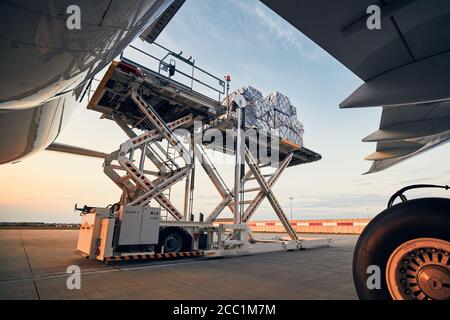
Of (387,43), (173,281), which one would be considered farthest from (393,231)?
(173,281)

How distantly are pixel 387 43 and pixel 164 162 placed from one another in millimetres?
10078

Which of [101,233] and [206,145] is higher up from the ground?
[206,145]

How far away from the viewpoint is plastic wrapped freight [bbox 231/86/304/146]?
1309 centimetres

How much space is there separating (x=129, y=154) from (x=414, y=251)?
9.01 m

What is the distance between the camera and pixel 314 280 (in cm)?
596

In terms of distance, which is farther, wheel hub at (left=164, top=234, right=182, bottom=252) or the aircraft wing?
wheel hub at (left=164, top=234, right=182, bottom=252)

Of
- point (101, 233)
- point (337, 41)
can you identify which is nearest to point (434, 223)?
point (337, 41)

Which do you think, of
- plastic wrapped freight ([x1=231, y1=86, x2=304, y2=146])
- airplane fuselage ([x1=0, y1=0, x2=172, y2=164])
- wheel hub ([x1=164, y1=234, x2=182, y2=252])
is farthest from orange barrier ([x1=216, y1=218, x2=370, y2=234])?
airplane fuselage ([x1=0, y1=0, x2=172, y2=164])

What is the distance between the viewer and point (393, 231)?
2.56m

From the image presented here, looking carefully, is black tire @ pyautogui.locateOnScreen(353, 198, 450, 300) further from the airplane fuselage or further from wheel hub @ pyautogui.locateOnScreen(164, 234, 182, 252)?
wheel hub @ pyautogui.locateOnScreen(164, 234, 182, 252)

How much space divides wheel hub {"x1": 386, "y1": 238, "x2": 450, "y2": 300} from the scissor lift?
734 centimetres

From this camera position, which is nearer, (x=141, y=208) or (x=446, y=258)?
(x=446, y=258)
